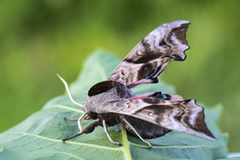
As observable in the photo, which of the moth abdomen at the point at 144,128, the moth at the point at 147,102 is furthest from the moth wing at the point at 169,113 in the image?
the moth abdomen at the point at 144,128

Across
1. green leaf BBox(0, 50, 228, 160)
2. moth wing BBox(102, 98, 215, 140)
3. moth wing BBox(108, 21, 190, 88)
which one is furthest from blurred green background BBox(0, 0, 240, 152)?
moth wing BBox(102, 98, 215, 140)

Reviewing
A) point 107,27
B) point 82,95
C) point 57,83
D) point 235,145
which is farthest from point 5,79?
point 235,145

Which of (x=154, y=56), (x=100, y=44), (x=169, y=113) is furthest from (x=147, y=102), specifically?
(x=100, y=44)

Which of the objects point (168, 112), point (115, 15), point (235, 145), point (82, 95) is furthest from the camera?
point (115, 15)

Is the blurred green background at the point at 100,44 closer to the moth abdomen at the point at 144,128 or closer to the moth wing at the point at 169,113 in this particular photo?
the moth abdomen at the point at 144,128

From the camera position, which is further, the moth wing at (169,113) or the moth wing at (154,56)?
the moth wing at (154,56)

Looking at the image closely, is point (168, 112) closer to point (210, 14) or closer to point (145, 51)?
point (145, 51)

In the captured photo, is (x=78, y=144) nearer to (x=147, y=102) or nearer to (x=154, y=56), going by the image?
(x=147, y=102)
